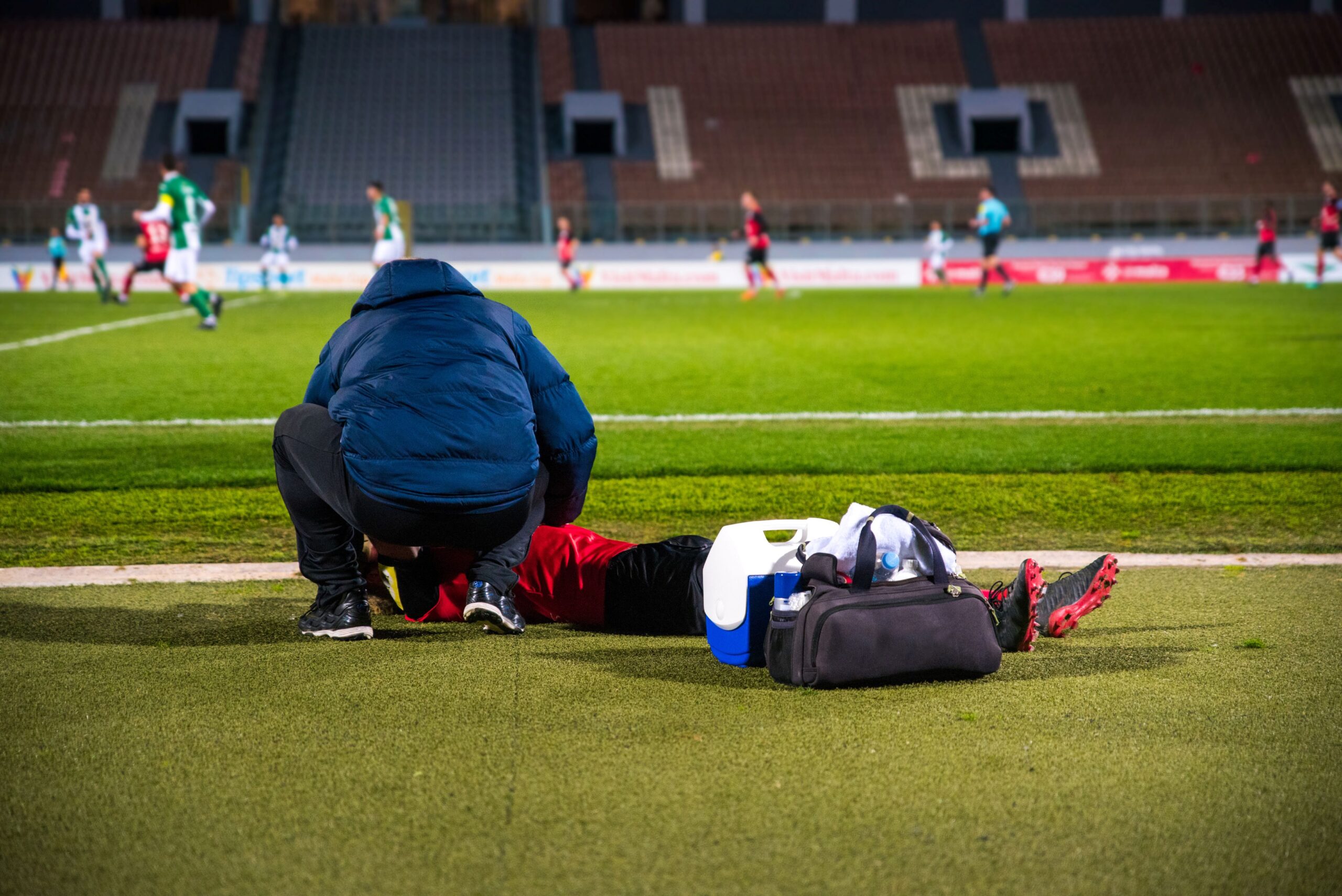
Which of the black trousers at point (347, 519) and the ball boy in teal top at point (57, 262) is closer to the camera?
the black trousers at point (347, 519)

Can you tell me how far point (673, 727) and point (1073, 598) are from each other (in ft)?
4.51

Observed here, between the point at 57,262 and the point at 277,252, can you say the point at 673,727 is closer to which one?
the point at 277,252

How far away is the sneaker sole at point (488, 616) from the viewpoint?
359 cm

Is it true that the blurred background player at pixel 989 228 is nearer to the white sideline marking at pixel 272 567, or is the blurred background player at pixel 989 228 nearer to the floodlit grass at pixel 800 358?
the floodlit grass at pixel 800 358

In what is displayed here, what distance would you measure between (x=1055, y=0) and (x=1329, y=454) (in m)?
42.4

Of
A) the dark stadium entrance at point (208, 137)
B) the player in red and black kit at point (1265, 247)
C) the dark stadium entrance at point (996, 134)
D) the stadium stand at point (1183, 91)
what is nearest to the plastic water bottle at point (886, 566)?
the player in red and black kit at point (1265, 247)

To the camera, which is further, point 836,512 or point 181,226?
point 181,226

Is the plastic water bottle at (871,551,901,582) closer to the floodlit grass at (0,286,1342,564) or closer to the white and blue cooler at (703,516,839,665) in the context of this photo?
the white and blue cooler at (703,516,839,665)

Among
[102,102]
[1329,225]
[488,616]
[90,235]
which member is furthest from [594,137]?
[488,616]

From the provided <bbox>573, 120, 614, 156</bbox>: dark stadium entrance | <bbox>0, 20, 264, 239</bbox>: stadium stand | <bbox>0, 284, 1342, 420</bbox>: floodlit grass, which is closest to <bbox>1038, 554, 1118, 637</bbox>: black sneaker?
<bbox>0, 284, 1342, 420</bbox>: floodlit grass

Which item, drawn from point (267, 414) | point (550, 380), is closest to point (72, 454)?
point (267, 414)

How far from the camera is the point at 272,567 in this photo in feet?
16.1

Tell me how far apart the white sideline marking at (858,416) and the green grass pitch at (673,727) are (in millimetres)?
1845

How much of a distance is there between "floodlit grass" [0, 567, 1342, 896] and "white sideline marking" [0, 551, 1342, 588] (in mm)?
784
